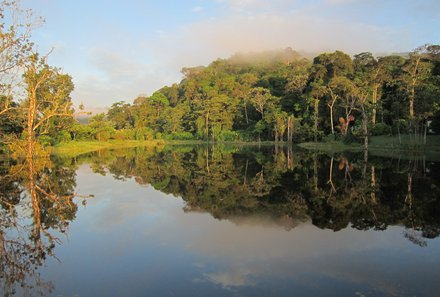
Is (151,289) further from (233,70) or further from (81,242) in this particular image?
(233,70)

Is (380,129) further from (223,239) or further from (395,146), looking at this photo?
(223,239)

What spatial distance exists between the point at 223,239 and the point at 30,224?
4658 millimetres

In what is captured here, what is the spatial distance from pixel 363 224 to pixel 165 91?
357 feet

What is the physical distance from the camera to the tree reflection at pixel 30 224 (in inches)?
204

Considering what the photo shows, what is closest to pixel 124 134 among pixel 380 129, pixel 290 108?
pixel 290 108

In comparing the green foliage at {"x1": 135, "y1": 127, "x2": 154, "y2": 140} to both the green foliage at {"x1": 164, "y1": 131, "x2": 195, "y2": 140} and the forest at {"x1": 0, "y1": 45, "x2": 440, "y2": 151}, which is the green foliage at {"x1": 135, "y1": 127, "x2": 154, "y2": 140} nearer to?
the forest at {"x1": 0, "y1": 45, "x2": 440, "y2": 151}

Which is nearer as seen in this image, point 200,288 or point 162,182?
point 200,288

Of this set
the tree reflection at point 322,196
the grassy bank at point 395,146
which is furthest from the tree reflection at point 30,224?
the grassy bank at point 395,146

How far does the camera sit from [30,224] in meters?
8.10

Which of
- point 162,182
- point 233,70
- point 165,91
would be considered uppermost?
point 233,70

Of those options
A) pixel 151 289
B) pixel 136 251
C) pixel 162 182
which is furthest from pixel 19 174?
pixel 151 289

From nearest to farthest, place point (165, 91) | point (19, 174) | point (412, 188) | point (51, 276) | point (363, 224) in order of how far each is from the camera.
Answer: point (51, 276)
point (363, 224)
point (412, 188)
point (19, 174)
point (165, 91)

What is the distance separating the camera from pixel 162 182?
15273 millimetres

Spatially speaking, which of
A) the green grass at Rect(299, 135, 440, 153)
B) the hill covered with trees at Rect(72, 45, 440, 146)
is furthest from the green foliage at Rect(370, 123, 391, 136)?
the green grass at Rect(299, 135, 440, 153)
